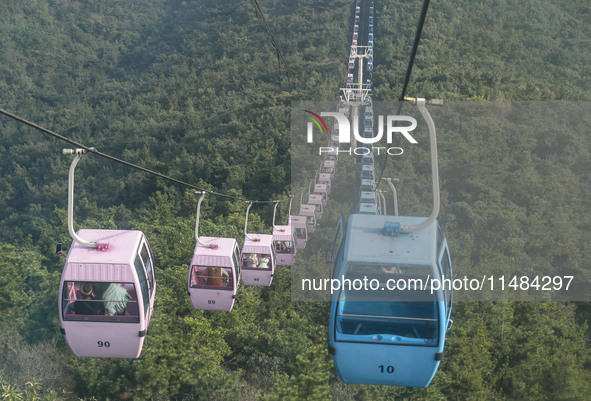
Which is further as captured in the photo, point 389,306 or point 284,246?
point 284,246

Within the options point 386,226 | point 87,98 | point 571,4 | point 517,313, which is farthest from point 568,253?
point 87,98

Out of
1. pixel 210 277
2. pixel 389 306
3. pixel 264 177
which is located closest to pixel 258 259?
pixel 210 277

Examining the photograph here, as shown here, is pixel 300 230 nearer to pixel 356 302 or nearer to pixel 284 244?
pixel 284 244

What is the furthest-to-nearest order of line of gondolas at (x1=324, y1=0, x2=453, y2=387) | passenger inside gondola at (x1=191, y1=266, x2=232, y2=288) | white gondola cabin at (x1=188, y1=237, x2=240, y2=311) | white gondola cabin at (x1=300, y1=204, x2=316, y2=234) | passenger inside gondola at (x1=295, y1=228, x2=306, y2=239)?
1. white gondola cabin at (x1=300, y1=204, x2=316, y2=234)
2. passenger inside gondola at (x1=295, y1=228, x2=306, y2=239)
3. passenger inside gondola at (x1=191, y1=266, x2=232, y2=288)
4. white gondola cabin at (x1=188, y1=237, x2=240, y2=311)
5. line of gondolas at (x1=324, y1=0, x2=453, y2=387)

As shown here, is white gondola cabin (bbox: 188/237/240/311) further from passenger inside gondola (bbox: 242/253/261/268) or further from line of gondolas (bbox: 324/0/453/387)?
line of gondolas (bbox: 324/0/453/387)

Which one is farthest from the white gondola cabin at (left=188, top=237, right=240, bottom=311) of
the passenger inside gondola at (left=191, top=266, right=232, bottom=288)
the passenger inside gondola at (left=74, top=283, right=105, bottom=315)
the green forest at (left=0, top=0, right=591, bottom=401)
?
the passenger inside gondola at (left=74, top=283, right=105, bottom=315)

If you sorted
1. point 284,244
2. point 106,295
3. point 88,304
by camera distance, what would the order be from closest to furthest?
point 106,295
point 88,304
point 284,244

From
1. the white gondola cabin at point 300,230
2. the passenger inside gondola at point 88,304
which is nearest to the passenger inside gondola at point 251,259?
the white gondola cabin at point 300,230

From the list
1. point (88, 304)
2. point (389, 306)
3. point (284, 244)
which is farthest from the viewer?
point (284, 244)
